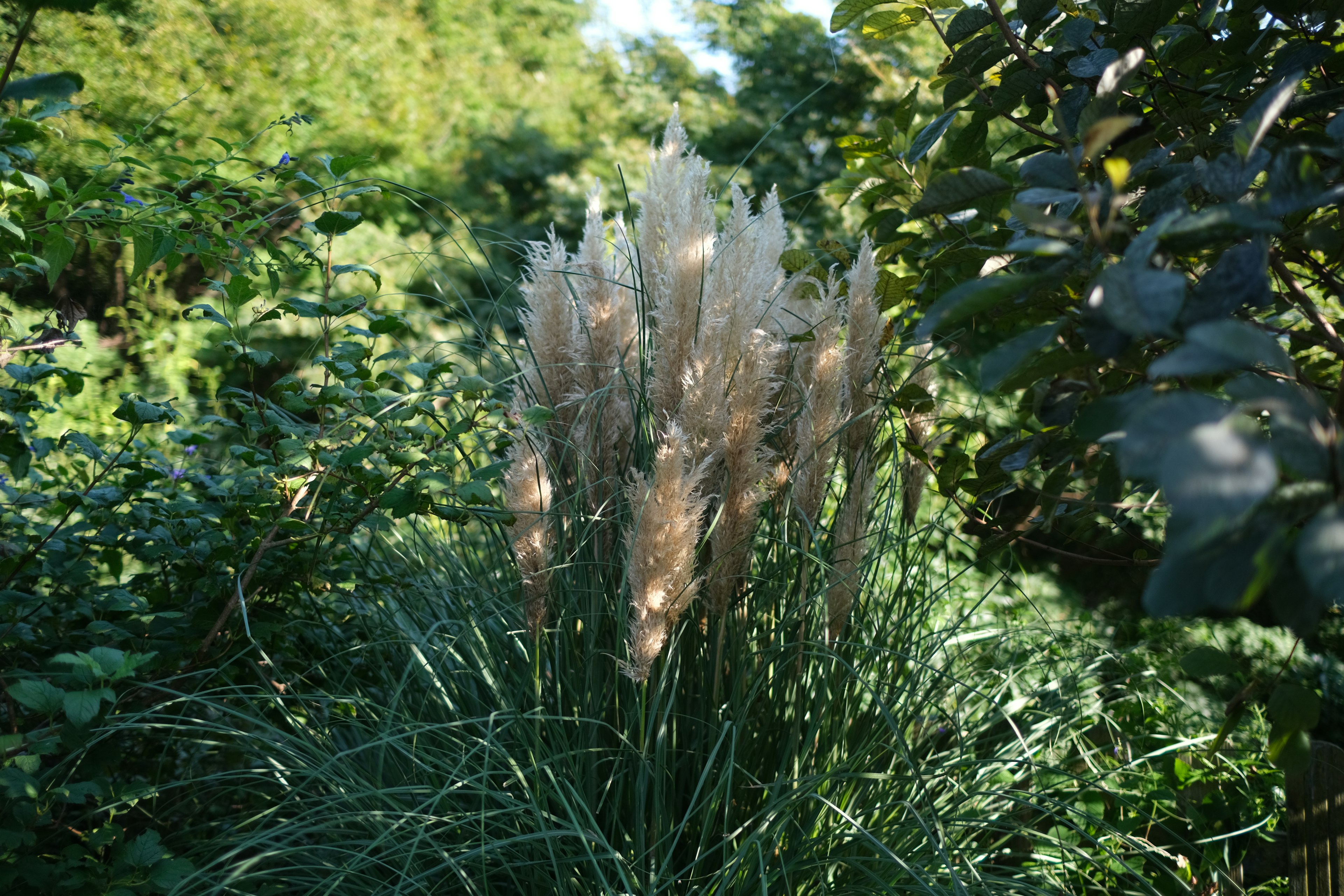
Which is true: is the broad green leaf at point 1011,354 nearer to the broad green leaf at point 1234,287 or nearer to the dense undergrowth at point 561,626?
the broad green leaf at point 1234,287

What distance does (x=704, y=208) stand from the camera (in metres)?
1.91

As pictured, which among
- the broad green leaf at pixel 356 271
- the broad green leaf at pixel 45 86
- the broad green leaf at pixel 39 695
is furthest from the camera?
the broad green leaf at pixel 356 271

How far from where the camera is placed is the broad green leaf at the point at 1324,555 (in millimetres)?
631

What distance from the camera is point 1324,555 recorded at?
63 centimetres

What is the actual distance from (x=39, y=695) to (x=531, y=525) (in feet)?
2.92

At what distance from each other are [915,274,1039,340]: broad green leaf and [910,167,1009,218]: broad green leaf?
290 millimetres

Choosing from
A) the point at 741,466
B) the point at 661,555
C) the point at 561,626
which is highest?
the point at 741,466

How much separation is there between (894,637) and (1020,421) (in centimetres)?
60

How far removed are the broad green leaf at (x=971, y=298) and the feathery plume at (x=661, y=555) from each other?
2.22ft

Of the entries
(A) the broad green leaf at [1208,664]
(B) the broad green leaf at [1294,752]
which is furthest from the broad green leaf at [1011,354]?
(B) the broad green leaf at [1294,752]

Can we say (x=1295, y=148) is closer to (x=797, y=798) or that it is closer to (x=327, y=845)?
(x=797, y=798)

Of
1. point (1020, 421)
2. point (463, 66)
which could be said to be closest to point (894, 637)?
point (1020, 421)

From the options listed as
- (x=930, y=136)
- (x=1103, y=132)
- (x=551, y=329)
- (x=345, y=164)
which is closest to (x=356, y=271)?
(x=345, y=164)

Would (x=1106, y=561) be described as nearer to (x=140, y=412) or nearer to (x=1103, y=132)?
(x=1103, y=132)
